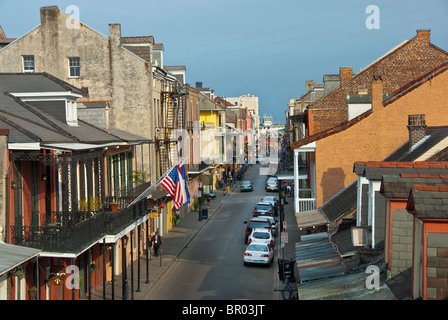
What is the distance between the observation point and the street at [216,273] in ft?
81.6

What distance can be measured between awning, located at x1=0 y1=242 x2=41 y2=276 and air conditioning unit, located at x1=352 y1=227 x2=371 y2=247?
8753mm

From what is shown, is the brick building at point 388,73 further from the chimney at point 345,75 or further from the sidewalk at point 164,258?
the sidewalk at point 164,258

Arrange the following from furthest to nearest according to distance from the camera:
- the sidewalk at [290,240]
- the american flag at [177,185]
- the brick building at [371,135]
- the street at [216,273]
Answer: the brick building at [371,135]
the american flag at [177,185]
the sidewalk at [290,240]
the street at [216,273]

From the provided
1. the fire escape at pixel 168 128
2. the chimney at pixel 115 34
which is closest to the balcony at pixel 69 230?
the chimney at pixel 115 34

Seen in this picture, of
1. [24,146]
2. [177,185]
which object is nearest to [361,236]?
[24,146]

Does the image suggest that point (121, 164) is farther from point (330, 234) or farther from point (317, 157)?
point (330, 234)

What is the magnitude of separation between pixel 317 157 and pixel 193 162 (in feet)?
83.0

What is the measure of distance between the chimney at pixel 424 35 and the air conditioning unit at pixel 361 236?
25984 mm

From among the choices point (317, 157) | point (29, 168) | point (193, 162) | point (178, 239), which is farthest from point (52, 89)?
point (193, 162)

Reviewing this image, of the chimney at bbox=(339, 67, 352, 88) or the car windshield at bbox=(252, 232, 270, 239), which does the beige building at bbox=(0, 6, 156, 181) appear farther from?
the chimney at bbox=(339, 67, 352, 88)

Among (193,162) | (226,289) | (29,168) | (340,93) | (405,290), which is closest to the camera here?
(405,290)

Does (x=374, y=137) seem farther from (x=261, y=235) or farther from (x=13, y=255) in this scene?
(x=13, y=255)

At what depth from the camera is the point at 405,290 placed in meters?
11.5

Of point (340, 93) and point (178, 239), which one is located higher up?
point (340, 93)
